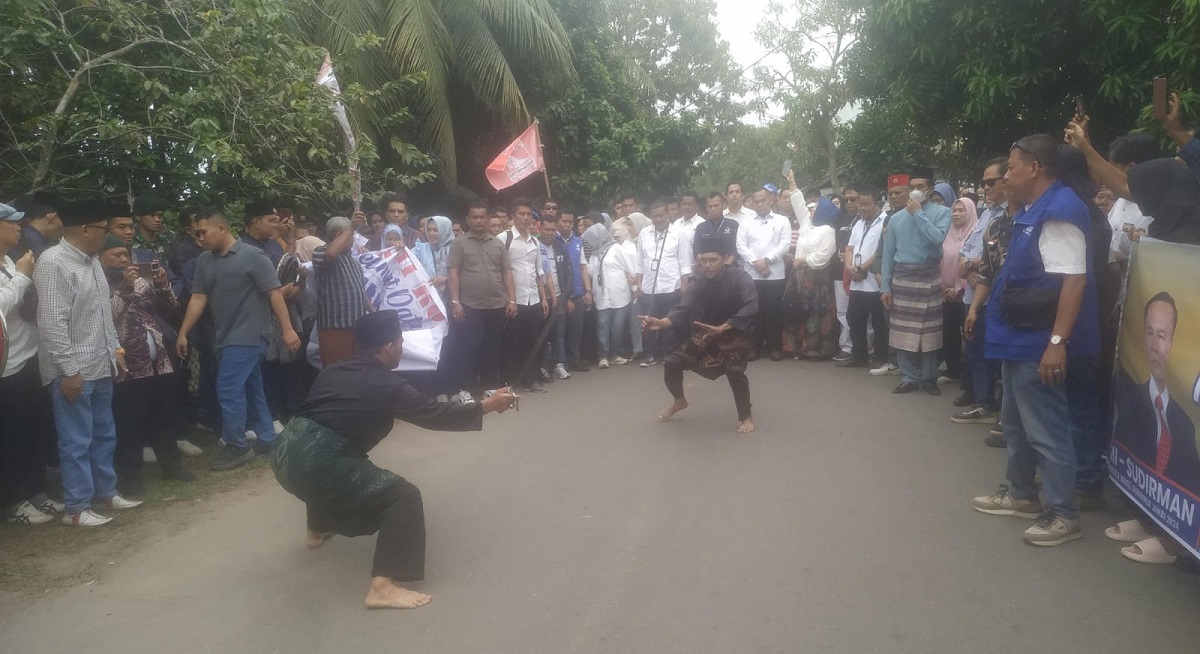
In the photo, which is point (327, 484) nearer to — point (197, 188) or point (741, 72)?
point (197, 188)

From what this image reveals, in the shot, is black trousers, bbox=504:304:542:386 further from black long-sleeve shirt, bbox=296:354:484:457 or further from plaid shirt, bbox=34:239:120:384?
black long-sleeve shirt, bbox=296:354:484:457

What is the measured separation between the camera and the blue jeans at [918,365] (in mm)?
8414

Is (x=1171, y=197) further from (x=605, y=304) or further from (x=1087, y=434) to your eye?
(x=605, y=304)

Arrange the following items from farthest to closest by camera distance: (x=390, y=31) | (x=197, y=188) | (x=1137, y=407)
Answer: (x=390, y=31) < (x=197, y=188) < (x=1137, y=407)

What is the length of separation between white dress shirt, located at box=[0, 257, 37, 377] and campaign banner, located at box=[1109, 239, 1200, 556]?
603cm

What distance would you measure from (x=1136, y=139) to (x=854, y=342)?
16.5ft

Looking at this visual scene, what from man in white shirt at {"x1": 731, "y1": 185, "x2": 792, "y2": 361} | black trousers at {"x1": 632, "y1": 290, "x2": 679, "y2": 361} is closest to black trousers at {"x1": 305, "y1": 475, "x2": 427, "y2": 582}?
black trousers at {"x1": 632, "y1": 290, "x2": 679, "y2": 361}

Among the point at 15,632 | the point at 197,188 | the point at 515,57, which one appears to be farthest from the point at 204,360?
the point at 515,57

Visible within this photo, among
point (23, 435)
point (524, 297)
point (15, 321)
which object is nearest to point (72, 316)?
point (15, 321)

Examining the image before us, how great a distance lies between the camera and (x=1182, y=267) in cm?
408

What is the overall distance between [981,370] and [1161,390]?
3111 millimetres

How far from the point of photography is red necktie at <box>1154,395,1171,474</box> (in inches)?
161

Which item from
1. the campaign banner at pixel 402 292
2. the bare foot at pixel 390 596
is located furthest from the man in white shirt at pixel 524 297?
the bare foot at pixel 390 596

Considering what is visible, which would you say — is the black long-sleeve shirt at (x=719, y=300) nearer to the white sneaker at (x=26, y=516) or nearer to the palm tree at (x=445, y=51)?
the white sneaker at (x=26, y=516)
